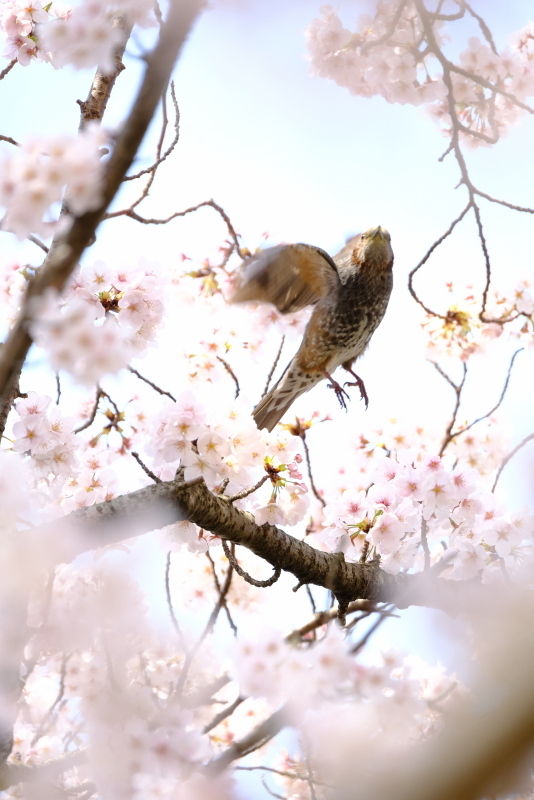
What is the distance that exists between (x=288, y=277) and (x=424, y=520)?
1.44 meters

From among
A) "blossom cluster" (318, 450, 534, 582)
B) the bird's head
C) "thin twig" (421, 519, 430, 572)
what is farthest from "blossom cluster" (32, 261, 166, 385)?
the bird's head

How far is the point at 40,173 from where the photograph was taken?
1378 mm

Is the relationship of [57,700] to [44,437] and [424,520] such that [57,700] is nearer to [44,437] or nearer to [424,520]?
[44,437]

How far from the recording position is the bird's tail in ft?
12.1

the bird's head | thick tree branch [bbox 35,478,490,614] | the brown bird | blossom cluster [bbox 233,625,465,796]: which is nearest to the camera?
blossom cluster [bbox 233,625,465,796]

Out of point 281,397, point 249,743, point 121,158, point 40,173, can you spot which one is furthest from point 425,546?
point 121,158

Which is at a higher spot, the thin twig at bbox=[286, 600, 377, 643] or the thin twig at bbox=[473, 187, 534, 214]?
the thin twig at bbox=[473, 187, 534, 214]

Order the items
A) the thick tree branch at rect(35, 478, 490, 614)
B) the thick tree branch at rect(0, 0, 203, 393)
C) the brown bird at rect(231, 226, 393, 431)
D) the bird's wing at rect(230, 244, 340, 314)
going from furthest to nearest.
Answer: the brown bird at rect(231, 226, 393, 431) → the bird's wing at rect(230, 244, 340, 314) → the thick tree branch at rect(35, 478, 490, 614) → the thick tree branch at rect(0, 0, 203, 393)

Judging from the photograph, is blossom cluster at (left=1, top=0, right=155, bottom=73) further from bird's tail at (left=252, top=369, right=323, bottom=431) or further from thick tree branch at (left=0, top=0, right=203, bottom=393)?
bird's tail at (left=252, top=369, right=323, bottom=431)

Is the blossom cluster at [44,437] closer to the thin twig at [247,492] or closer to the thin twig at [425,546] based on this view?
the thin twig at [247,492]

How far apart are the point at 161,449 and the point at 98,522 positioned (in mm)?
338

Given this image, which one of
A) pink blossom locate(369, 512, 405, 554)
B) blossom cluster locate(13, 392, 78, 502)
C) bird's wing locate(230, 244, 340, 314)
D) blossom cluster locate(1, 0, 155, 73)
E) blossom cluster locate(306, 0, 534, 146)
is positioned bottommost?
pink blossom locate(369, 512, 405, 554)

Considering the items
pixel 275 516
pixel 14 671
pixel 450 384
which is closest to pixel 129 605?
pixel 14 671

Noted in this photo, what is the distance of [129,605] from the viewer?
251 centimetres
